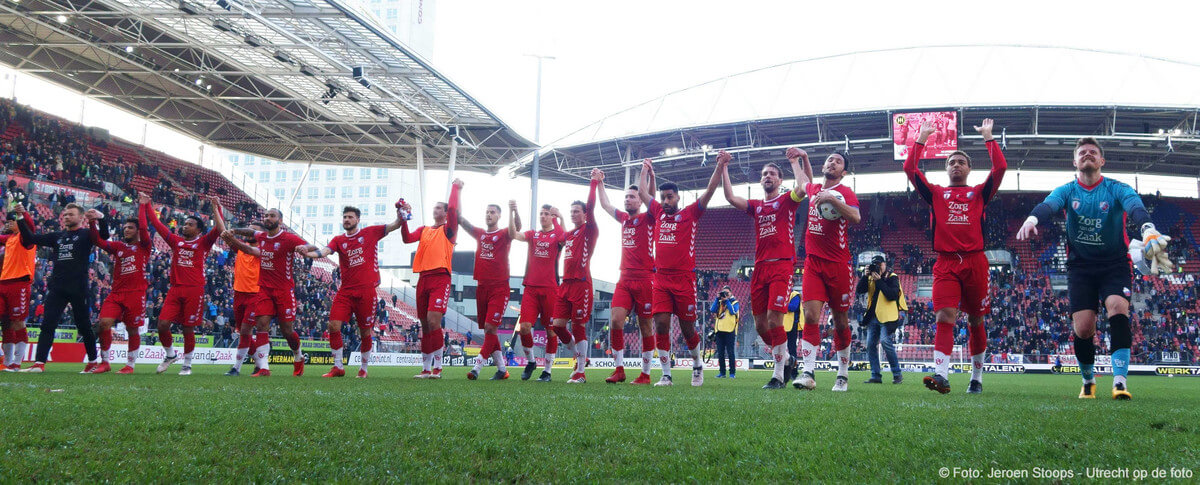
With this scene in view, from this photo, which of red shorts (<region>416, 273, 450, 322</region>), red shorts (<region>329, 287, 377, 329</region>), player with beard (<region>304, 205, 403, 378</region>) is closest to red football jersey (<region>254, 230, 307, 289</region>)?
player with beard (<region>304, 205, 403, 378</region>)

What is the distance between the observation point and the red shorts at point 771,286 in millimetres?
7410

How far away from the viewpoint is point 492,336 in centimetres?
983

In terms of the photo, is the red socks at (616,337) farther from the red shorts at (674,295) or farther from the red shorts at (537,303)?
the red shorts at (537,303)

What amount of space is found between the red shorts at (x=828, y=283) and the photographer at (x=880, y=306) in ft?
14.3

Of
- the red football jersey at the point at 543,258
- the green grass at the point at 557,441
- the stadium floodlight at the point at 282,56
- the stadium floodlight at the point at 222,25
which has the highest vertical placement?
the stadium floodlight at the point at 222,25

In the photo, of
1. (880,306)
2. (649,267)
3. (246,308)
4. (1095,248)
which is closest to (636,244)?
(649,267)

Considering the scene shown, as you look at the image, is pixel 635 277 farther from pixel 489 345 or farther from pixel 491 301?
pixel 489 345

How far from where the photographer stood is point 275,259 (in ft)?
31.4

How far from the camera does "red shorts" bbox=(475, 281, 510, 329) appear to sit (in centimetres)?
973

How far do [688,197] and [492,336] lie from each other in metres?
33.0

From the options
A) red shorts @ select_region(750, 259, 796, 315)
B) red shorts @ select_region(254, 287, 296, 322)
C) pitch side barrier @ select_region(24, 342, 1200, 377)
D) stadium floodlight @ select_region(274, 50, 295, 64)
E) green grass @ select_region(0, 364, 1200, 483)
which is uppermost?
stadium floodlight @ select_region(274, 50, 295, 64)

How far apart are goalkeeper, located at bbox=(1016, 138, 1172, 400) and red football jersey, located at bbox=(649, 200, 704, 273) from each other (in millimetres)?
3405

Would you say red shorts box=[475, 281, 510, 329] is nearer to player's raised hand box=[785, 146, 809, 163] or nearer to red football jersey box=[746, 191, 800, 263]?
red football jersey box=[746, 191, 800, 263]

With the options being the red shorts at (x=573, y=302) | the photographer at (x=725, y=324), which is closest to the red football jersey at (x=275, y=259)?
the red shorts at (x=573, y=302)
